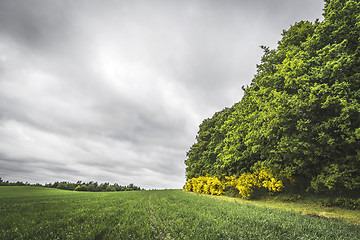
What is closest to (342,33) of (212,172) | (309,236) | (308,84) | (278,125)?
(308,84)

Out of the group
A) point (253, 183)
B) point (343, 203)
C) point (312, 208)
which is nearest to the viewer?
point (343, 203)

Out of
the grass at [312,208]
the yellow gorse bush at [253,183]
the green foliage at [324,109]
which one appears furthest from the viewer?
the yellow gorse bush at [253,183]

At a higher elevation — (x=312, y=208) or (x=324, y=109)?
(x=324, y=109)

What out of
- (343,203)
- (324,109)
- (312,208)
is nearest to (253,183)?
(312,208)

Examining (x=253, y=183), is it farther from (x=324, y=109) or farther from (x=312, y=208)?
(x=324, y=109)

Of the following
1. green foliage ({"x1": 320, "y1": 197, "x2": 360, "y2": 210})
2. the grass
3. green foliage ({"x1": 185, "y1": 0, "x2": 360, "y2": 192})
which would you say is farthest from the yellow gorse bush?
green foliage ({"x1": 320, "y1": 197, "x2": 360, "y2": 210})

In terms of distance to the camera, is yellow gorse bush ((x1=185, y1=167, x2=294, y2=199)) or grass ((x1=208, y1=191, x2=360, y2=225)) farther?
yellow gorse bush ((x1=185, y1=167, x2=294, y2=199))

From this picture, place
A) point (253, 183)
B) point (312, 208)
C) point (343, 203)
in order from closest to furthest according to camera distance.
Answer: point (343, 203)
point (312, 208)
point (253, 183)

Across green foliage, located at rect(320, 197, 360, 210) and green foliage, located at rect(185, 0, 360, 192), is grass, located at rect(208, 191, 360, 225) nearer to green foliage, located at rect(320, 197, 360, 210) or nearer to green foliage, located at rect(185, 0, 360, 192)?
green foliage, located at rect(320, 197, 360, 210)

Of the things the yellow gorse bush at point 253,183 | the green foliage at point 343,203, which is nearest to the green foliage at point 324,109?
the green foliage at point 343,203

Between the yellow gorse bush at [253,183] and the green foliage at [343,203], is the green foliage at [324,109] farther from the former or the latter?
Result: the yellow gorse bush at [253,183]

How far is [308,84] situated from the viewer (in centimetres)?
1345

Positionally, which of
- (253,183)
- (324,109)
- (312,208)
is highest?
(324,109)

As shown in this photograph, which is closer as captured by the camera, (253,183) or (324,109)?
(324,109)
